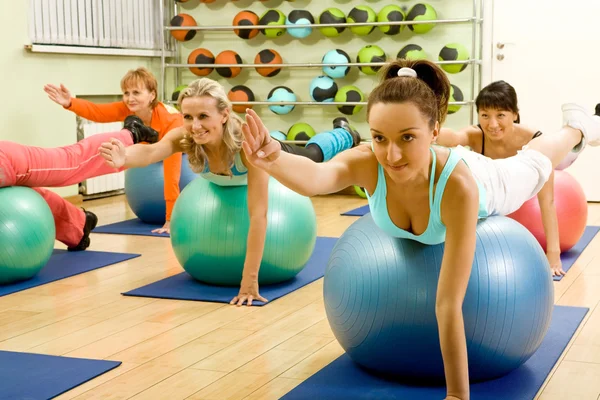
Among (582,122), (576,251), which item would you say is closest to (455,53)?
(576,251)

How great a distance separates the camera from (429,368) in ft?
7.36

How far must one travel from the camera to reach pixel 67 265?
13.2ft

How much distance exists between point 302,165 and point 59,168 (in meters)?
2.34

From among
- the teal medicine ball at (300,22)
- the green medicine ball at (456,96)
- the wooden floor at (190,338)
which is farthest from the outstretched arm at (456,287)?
the teal medicine ball at (300,22)

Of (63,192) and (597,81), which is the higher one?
(597,81)

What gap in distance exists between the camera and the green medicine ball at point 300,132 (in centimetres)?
646

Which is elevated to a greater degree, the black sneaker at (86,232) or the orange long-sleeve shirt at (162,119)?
the orange long-sleeve shirt at (162,119)

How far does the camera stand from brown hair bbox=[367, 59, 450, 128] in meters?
1.95

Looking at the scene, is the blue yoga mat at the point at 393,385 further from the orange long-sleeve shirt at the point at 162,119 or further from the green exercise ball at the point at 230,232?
the orange long-sleeve shirt at the point at 162,119

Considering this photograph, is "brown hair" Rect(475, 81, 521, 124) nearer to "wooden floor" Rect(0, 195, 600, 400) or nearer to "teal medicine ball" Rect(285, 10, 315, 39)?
"wooden floor" Rect(0, 195, 600, 400)

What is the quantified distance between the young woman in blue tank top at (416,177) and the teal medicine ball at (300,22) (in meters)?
4.39

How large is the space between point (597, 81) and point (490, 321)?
4377 millimetres

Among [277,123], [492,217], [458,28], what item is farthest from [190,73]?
[492,217]

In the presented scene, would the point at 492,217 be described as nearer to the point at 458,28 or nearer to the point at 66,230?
the point at 66,230
